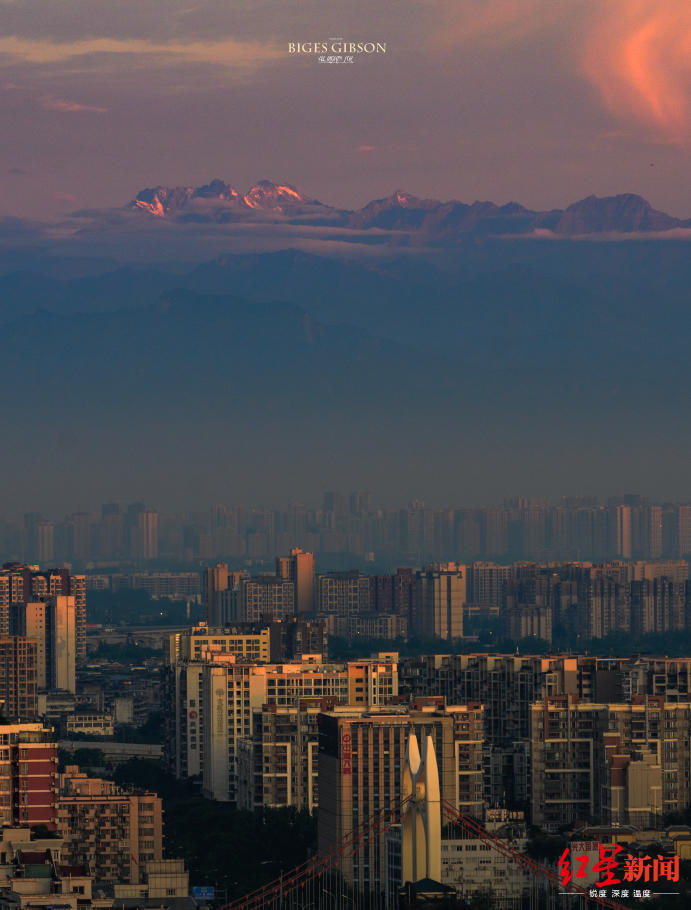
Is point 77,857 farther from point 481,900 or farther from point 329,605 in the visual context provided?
Answer: point 329,605

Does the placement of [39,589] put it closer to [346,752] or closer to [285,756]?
[285,756]

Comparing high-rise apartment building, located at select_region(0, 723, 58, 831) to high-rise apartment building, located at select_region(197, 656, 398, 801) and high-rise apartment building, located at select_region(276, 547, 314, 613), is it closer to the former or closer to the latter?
high-rise apartment building, located at select_region(197, 656, 398, 801)

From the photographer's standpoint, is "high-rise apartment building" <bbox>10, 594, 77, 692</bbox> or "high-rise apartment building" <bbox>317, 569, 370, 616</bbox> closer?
"high-rise apartment building" <bbox>10, 594, 77, 692</bbox>

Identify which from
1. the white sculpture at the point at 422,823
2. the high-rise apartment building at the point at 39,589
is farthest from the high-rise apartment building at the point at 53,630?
the white sculpture at the point at 422,823

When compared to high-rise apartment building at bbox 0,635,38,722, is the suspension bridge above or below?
below

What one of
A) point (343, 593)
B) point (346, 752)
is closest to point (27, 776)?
point (346, 752)

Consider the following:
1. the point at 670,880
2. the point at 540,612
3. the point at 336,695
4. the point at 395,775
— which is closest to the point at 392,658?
the point at 336,695


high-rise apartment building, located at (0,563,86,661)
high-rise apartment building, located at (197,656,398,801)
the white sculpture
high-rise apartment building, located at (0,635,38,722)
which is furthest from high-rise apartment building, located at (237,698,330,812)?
high-rise apartment building, located at (0,563,86,661)
